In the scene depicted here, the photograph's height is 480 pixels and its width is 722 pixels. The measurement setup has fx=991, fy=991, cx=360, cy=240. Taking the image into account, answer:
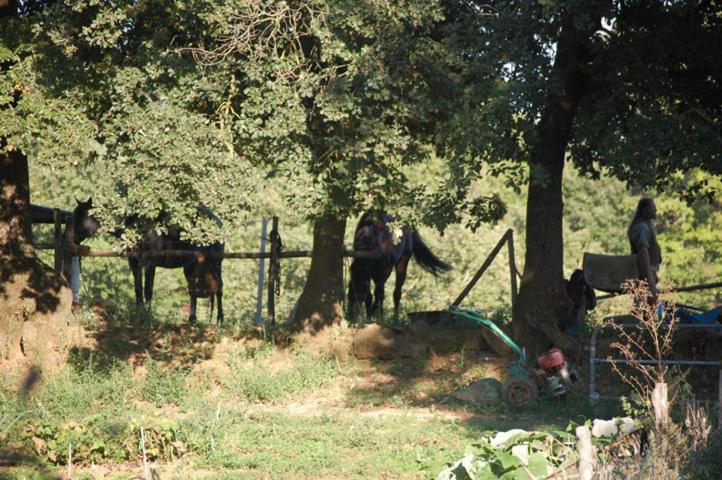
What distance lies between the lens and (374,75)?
1102cm

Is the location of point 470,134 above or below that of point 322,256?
above

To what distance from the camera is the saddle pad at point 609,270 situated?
41.1 ft

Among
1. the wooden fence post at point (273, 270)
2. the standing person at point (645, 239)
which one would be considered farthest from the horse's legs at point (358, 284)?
the standing person at point (645, 239)

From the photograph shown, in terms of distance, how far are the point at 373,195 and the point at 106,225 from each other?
123 inches

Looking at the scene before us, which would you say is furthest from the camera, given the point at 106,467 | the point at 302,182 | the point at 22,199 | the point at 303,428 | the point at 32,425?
the point at 22,199

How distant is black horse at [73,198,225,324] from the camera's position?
50.6 feet

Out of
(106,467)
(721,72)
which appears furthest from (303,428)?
(721,72)

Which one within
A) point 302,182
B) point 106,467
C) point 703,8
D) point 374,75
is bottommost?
point 106,467

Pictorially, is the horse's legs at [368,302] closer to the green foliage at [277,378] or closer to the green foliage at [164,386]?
the green foliage at [277,378]

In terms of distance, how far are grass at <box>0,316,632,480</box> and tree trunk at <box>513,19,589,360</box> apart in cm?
83

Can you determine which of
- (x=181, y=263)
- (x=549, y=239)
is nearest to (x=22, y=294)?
(x=181, y=263)

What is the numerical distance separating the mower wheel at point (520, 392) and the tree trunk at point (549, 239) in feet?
3.59

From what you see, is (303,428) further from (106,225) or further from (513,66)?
(513,66)

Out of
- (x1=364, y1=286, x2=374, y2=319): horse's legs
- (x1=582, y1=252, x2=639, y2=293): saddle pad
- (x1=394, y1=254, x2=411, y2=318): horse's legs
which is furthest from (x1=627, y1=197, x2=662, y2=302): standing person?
(x1=394, y1=254, x2=411, y2=318): horse's legs
